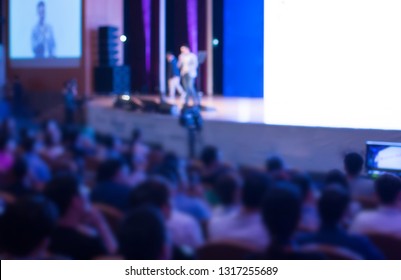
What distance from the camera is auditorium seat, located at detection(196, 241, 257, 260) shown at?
241cm

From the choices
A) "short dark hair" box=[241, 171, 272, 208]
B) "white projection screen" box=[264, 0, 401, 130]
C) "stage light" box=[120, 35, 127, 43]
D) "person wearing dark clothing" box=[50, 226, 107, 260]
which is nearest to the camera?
"person wearing dark clothing" box=[50, 226, 107, 260]

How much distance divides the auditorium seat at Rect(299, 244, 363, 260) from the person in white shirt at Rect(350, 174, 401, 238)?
8.2 inches

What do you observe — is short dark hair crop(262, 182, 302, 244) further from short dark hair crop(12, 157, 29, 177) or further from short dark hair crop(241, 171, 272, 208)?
short dark hair crop(12, 157, 29, 177)

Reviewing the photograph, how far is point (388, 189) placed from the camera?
2.71 meters

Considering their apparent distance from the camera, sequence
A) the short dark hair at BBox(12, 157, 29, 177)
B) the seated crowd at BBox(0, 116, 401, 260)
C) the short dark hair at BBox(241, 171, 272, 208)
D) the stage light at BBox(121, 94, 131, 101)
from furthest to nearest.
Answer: the stage light at BBox(121, 94, 131, 101), the short dark hair at BBox(12, 157, 29, 177), the short dark hair at BBox(241, 171, 272, 208), the seated crowd at BBox(0, 116, 401, 260)

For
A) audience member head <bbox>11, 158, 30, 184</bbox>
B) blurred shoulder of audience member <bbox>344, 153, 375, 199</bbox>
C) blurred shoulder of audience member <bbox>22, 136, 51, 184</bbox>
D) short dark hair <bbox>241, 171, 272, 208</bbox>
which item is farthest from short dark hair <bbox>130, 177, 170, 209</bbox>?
blurred shoulder of audience member <bbox>344, 153, 375, 199</bbox>

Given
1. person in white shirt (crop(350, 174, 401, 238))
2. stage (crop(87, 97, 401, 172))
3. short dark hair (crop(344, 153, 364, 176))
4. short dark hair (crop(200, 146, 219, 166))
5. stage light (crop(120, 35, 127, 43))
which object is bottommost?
person in white shirt (crop(350, 174, 401, 238))

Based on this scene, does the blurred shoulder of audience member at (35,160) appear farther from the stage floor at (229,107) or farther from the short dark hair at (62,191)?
the stage floor at (229,107)

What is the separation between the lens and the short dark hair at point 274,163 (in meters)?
2.86

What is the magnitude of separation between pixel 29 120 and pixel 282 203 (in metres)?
1.15

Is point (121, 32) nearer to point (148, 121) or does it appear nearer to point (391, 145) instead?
point (148, 121)

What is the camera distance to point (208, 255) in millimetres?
2475

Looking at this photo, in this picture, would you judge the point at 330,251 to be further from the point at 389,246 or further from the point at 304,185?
the point at 304,185
